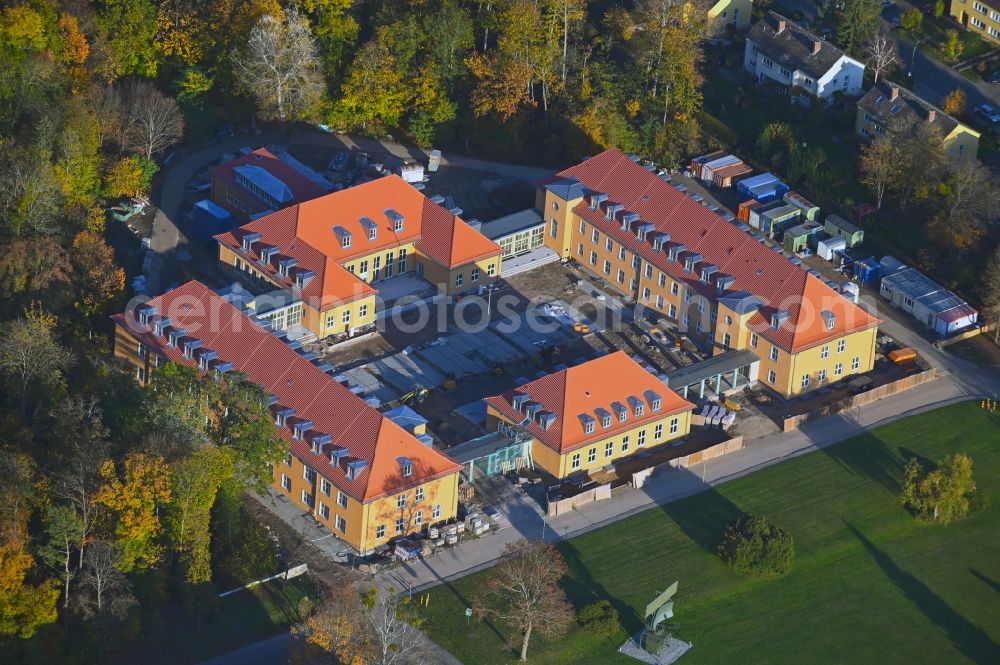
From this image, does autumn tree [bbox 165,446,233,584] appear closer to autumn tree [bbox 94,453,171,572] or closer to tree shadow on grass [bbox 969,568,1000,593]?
autumn tree [bbox 94,453,171,572]

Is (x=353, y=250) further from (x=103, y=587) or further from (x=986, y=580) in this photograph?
(x=986, y=580)

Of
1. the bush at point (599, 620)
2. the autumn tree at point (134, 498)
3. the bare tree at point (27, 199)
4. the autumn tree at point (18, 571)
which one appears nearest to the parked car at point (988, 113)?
the bush at point (599, 620)

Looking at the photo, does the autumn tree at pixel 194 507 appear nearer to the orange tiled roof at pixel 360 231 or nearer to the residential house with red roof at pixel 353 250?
the residential house with red roof at pixel 353 250

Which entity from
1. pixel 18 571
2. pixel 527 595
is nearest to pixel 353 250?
pixel 527 595

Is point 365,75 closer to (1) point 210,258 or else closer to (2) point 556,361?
(1) point 210,258

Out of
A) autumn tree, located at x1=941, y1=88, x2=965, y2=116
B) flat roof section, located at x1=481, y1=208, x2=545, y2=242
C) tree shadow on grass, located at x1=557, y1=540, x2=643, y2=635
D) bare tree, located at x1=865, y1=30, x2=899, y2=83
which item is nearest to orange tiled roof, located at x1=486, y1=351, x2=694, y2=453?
tree shadow on grass, located at x1=557, y1=540, x2=643, y2=635

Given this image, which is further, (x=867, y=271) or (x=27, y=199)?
(x=867, y=271)
